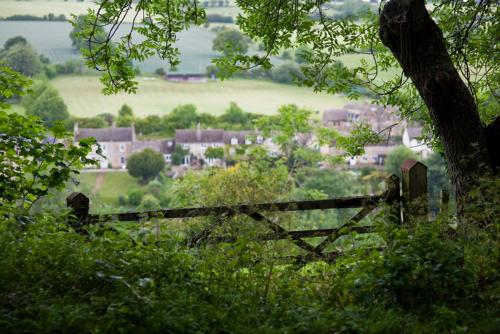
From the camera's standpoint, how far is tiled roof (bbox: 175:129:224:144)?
60.1m

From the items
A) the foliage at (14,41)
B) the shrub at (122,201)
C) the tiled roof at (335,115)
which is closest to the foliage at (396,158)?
the tiled roof at (335,115)

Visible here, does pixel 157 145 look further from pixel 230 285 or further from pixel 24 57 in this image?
pixel 230 285

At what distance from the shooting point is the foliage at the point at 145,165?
63.9 meters

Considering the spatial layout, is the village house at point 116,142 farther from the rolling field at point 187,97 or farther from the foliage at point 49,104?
the rolling field at point 187,97

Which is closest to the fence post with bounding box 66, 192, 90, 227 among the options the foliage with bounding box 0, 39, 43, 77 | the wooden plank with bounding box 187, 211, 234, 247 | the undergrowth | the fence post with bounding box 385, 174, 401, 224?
the undergrowth

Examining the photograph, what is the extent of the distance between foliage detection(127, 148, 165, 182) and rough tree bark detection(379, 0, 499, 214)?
58.2 meters

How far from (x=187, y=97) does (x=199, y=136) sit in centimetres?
2125

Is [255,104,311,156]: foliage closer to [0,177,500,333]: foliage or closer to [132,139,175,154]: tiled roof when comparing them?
[0,177,500,333]: foliage

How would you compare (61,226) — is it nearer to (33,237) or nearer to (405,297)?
(33,237)

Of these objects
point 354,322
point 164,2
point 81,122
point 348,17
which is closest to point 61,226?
point 354,322

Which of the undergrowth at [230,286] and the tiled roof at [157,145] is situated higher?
the tiled roof at [157,145]

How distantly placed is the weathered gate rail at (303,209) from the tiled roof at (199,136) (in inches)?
2035

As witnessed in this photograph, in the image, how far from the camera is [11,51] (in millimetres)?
72250

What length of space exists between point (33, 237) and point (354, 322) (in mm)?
2452
